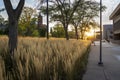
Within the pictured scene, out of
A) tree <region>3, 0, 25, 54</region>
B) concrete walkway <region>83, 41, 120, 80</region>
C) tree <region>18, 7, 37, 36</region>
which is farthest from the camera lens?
tree <region>18, 7, 37, 36</region>

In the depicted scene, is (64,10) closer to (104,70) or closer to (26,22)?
(104,70)

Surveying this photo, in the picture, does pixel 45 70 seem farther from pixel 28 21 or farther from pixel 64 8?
pixel 28 21

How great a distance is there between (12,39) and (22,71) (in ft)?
13.6

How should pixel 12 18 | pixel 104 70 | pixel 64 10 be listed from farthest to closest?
pixel 64 10
pixel 104 70
pixel 12 18

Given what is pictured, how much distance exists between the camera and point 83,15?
125 ft

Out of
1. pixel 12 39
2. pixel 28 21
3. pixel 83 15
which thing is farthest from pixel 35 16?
pixel 12 39

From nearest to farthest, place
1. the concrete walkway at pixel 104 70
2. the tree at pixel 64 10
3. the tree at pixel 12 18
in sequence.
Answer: the tree at pixel 12 18 → the concrete walkway at pixel 104 70 → the tree at pixel 64 10

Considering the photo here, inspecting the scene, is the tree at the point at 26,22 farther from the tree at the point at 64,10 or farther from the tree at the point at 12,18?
the tree at the point at 12,18

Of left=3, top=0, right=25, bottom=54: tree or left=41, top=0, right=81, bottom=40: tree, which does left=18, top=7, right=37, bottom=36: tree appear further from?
left=3, top=0, right=25, bottom=54: tree

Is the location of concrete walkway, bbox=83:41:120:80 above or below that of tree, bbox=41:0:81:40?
below

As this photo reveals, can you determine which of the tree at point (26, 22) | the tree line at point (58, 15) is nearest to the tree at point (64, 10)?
the tree line at point (58, 15)

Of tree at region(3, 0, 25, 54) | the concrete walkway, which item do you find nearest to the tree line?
tree at region(3, 0, 25, 54)

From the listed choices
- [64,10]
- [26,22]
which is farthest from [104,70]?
[26,22]

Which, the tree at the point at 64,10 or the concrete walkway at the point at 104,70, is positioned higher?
the tree at the point at 64,10
